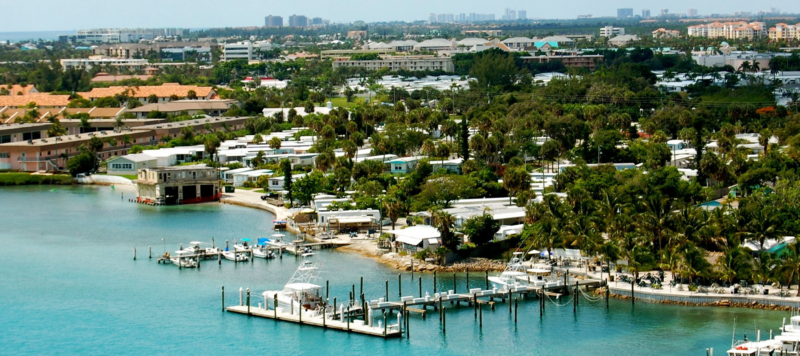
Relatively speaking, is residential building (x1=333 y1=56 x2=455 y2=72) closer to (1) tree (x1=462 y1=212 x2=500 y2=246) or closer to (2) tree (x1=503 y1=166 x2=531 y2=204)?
(2) tree (x1=503 y1=166 x2=531 y2=204)

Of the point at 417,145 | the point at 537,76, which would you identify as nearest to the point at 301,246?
the point at 417,145

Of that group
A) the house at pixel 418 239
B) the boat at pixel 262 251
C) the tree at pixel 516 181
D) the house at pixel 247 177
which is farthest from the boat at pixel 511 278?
the house at pixel 247 177

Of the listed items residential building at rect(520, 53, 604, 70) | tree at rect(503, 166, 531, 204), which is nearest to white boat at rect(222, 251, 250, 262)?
tree at rect(503, 166, 531, 204)

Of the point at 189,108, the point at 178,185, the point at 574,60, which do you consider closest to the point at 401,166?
the point at 178,185

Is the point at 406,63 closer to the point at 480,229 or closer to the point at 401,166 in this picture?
the point at 401,166

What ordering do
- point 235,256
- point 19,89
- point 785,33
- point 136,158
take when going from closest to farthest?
point 235,256 → point 136,158 → point 19,89 → point 785,33
